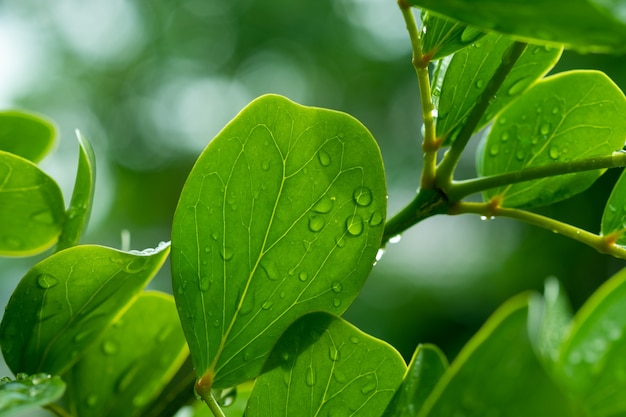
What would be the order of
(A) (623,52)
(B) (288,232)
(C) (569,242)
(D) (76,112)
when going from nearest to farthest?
1. (A) (623,52)
2. (B) (288,232)
3. (C) (569,242)
4. (D) (76,112)

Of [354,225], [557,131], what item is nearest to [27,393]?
[354,225]

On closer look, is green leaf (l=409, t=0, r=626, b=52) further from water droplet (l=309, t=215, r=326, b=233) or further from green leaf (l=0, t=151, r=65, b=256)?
green leaf (l=0, t=151, r=65, b=256)

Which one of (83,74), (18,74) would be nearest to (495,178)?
(18,74)

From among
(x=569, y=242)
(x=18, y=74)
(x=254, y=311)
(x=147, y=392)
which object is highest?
(x=254, y=311)

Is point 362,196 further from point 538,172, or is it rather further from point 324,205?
point 538,172

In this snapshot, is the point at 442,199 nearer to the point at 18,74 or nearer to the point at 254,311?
the point at 254,311
